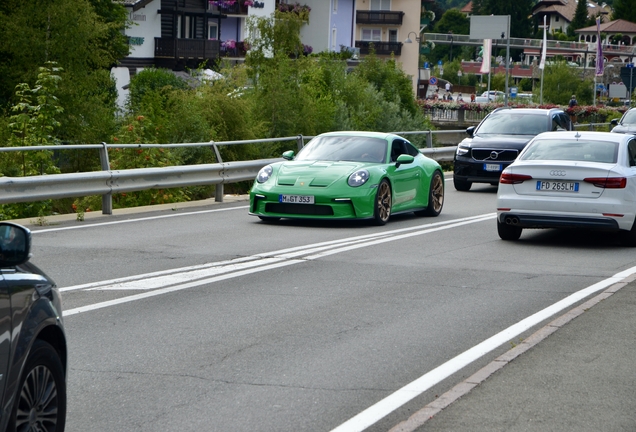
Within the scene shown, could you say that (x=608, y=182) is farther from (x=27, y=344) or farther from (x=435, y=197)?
(x=27, y=344)

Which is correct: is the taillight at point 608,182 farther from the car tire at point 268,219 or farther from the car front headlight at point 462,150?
the car front headlight at point 462,150

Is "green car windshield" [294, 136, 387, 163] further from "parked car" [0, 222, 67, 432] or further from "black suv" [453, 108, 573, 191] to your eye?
"parked car" [0, 222, 67, 432]

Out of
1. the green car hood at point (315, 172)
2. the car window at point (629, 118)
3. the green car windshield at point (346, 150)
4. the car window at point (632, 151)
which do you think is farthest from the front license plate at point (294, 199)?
the car window at point (629, 118)

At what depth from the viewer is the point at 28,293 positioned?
15.2 feet

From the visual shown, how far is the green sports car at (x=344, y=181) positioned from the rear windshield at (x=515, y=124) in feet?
25.3

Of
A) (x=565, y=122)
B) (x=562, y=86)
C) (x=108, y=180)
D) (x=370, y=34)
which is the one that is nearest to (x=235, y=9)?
(x=562, y=86)

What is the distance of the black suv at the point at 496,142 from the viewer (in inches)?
954

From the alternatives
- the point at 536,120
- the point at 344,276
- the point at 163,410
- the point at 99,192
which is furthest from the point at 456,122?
the point at 163,410

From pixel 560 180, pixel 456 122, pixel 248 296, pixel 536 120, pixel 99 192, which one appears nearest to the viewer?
pixel 248 296

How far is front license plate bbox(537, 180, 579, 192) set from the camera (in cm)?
1464

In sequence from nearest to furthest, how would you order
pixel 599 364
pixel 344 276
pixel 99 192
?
pixel 599 364 → pixel 344 276 → pixel 99 192

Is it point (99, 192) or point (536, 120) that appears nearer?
point (99, 192)

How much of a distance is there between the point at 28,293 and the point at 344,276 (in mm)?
7003

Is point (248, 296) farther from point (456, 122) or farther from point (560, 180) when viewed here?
point (456, 122)
